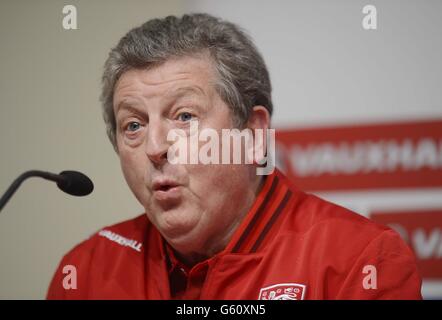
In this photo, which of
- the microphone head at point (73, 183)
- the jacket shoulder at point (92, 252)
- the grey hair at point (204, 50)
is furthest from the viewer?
the jacket shoulder at point (92, 252)

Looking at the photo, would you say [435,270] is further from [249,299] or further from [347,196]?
[249,299]

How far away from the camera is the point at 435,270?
175 centimetres

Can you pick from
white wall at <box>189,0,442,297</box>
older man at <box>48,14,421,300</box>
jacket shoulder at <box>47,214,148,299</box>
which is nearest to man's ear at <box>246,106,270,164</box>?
older man at <box>48,14,421,300</box>

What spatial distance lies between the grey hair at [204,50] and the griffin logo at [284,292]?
413mm

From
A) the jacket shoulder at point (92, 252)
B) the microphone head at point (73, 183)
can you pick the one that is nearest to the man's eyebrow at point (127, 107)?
the microphone head at point (73, 183)

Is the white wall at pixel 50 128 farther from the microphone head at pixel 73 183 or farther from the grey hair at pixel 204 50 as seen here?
the microphone head at pixel 73 183

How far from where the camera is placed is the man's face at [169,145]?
1.51m

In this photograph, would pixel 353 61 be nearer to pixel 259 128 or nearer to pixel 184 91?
pixel 259 128

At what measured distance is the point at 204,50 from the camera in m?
1.55

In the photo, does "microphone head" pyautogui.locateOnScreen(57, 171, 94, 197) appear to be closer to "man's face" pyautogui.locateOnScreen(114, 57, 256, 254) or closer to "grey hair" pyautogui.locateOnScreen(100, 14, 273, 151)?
"man's face" pyautogui.locateOnScreen(114, 57, 256, 254)

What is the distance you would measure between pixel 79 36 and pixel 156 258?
0.67 metres

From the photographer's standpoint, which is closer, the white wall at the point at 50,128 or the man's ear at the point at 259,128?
the man's ear at the point at 259,128

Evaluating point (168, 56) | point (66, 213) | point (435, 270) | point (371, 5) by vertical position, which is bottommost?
point (435, 270)
